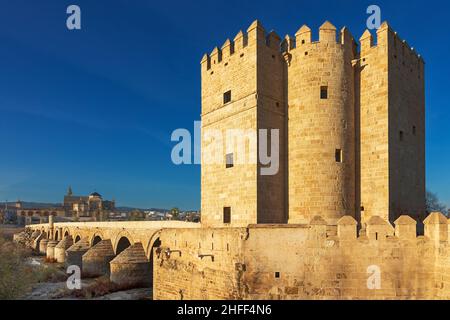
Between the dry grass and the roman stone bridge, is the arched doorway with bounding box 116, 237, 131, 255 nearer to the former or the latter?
the roman stone bridge

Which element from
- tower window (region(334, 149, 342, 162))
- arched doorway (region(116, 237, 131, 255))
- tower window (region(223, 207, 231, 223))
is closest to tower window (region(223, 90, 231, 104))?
tower window (region(223, 207, 231, 223))

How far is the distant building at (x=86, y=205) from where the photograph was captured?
85.8 meters

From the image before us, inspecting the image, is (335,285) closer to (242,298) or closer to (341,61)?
(242,298)

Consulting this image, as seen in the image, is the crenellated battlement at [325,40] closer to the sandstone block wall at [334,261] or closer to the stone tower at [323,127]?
the stone tower at [323,127]

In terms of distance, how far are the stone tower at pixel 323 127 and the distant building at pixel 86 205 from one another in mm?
75625

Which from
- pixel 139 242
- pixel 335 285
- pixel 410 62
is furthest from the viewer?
pixel 139 242

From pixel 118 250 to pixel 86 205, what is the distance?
71.6 meters

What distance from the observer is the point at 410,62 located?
→ 13.9 metres

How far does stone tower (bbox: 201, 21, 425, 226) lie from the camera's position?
40.9 ft

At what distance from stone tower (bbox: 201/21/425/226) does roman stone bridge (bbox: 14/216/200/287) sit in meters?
4.47

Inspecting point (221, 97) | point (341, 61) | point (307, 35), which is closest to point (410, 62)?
point (341, 61)

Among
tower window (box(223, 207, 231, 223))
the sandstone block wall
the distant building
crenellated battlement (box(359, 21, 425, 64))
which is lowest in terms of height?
the distant building

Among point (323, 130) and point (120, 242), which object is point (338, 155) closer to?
point (323, 130)
